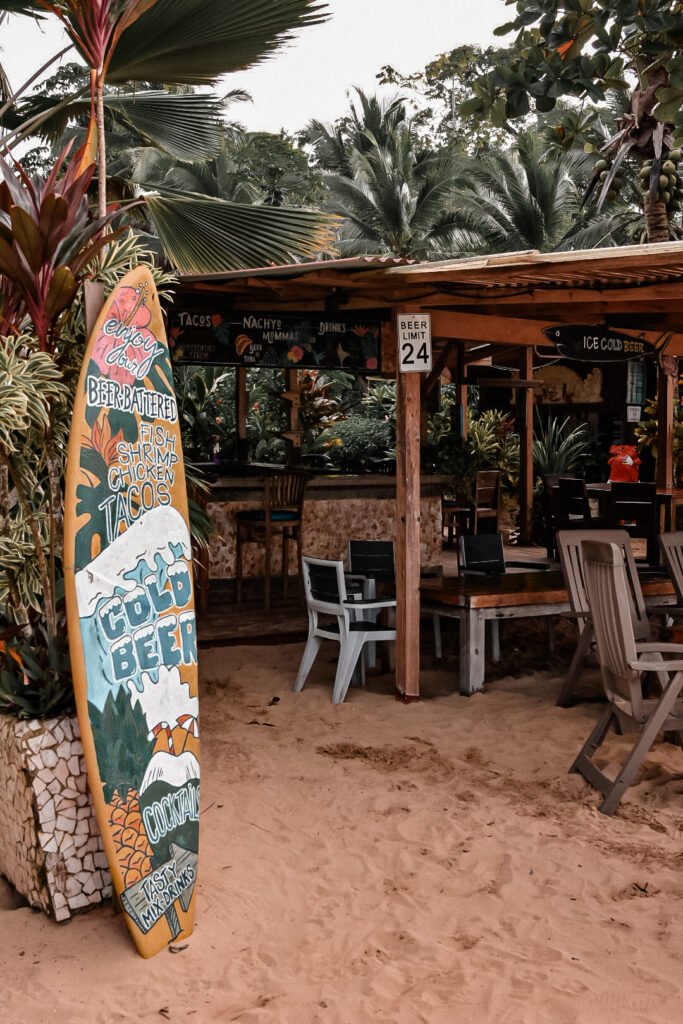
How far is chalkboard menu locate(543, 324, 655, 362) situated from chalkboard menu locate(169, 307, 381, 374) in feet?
4.47

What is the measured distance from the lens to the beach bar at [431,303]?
5.41 meters

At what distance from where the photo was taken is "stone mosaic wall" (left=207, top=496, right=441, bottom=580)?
28.4 feet

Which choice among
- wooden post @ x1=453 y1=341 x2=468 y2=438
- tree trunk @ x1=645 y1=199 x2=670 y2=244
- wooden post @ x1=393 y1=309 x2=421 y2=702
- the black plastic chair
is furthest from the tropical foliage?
wooden post @ x1=453 y1=341 x2=468 y2=438

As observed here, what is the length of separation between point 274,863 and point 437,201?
2148 cm

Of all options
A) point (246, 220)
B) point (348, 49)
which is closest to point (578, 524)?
point (246, 220)

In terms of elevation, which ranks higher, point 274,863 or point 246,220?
point 246,220

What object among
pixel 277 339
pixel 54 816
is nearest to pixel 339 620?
pixel 277 339

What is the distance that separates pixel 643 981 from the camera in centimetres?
306

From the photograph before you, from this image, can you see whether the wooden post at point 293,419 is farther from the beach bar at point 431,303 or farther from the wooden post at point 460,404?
the beach bar at point 431,303

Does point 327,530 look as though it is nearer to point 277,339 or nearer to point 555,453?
point 277,339

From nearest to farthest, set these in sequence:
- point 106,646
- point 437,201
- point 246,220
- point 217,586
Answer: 1. point 106,646
2. point 246,220
3. point 217,586
4. point 437,201

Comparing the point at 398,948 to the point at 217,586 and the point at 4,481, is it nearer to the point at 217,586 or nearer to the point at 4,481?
the point at 4,481

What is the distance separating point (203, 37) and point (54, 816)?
3791 millimetres

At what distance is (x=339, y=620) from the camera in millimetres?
6242
